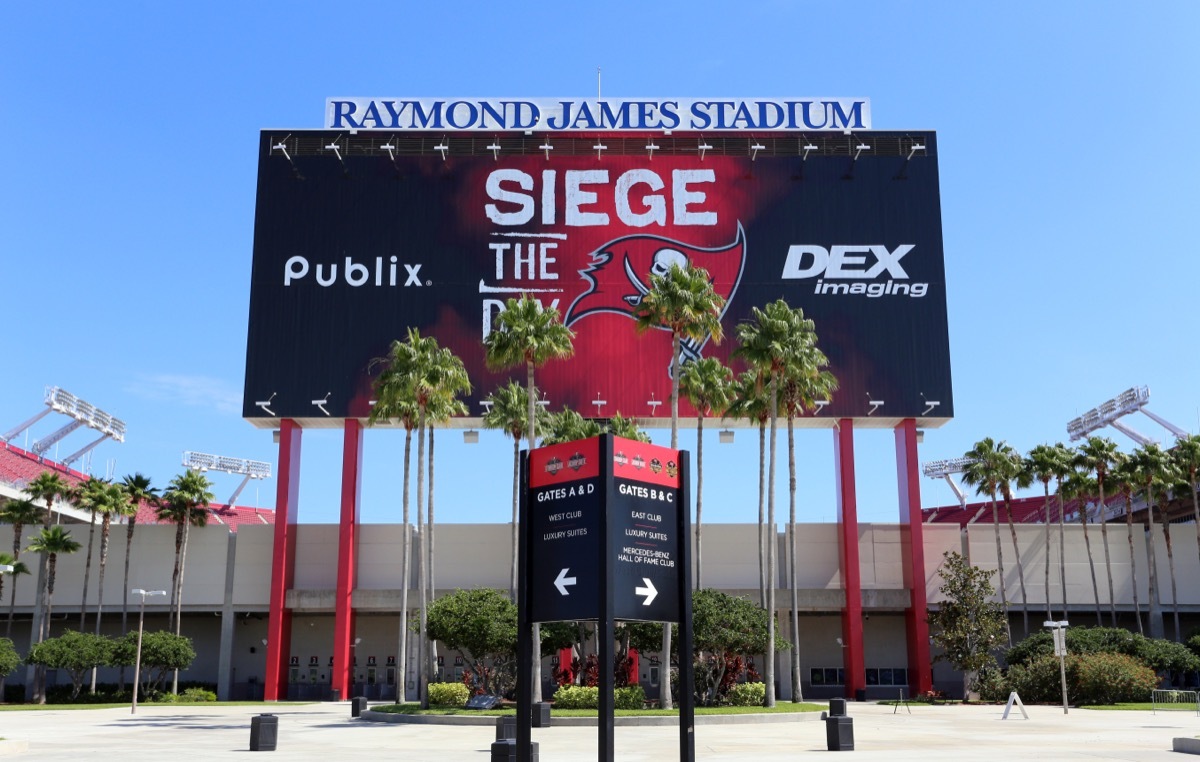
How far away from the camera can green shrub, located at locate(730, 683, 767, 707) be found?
154 ft

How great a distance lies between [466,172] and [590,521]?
54205 mm

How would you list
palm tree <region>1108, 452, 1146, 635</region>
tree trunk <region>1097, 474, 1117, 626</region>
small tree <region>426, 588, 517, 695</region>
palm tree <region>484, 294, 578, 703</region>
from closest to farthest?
palm tree <region>484, 294, 578, 703</region> < small tree <region>426, 588, 517, 695</region> < palm tree <region>1108, 452, 1146, 635</region> < tree trunk <region>1097, 474, 1117, 626</region>

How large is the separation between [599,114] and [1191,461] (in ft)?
136

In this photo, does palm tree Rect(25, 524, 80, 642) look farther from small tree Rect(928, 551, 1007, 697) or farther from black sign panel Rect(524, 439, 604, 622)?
black sign panel Rect(524, 439, 604, 622)

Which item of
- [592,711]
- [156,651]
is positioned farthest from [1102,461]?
[156,651]

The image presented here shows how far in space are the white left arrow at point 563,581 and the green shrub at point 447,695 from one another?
30467mm

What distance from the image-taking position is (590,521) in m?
18.0

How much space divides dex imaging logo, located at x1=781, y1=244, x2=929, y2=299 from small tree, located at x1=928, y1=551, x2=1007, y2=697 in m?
16.3

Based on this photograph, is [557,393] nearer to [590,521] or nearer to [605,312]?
[605,312]

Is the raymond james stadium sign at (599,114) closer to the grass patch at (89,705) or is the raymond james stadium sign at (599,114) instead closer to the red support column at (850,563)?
the red support column at (850,563)


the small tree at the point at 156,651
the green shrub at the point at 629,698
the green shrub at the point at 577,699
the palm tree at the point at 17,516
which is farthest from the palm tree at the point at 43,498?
the green shrub at the point at 629,698

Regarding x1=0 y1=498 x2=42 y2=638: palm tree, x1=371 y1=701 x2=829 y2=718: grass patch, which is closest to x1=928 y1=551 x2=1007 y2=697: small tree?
x1=371 y1=701 x2=829 y2=718: grass patch

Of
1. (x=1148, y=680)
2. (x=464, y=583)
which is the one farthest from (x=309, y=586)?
(x=1148, y=680)

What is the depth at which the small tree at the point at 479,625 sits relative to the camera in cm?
4778
